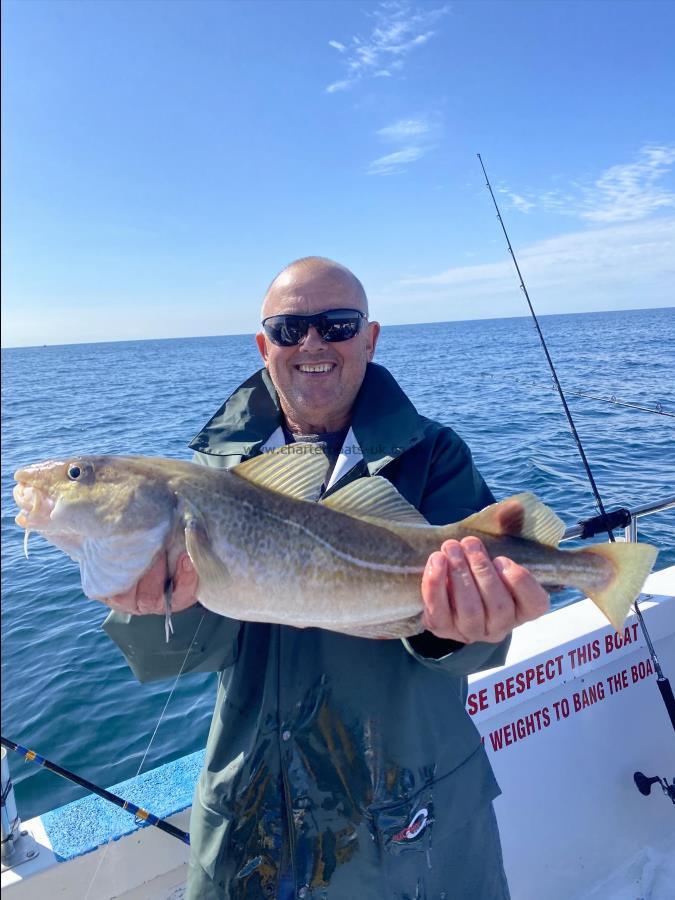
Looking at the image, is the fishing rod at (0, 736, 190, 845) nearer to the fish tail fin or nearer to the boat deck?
the boat deck

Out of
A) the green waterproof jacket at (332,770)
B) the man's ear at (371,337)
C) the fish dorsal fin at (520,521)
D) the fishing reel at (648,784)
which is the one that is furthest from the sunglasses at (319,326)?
the fishing reel at (648,784)

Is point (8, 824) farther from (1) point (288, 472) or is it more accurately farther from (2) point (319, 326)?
(2) point (319, 326)

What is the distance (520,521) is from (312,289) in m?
1.56

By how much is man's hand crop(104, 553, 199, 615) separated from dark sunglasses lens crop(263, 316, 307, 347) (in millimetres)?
1274

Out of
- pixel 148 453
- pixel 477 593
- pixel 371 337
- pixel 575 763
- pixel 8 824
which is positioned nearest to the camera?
pixel 477 593

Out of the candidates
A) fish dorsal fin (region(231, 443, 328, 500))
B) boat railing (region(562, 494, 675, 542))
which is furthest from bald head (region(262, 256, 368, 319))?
boat railing (region(562, 494, 675, 542))

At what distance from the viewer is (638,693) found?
4496 millimetres

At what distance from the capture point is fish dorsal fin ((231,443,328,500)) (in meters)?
2.53

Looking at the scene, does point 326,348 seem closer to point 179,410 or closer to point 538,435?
point 538,435

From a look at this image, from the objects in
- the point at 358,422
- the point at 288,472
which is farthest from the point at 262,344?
the point at 288,472

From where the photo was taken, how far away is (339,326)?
123 inches

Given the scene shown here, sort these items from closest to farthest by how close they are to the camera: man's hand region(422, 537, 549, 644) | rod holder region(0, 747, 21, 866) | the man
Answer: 1. man's hand region(422, 537, 549, 644)
2. the man
3. rod holder region(0, 747, 21, 866)

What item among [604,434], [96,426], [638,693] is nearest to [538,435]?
[604,434]

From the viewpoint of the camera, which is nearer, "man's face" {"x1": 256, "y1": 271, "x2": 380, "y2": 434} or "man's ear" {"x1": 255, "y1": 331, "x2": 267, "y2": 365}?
"man's face" {"x1": 256, "y1": 271, "x2": 380, "y2": 434}
